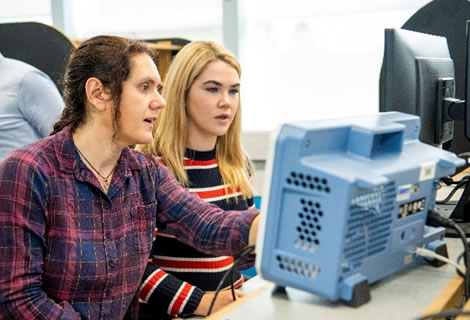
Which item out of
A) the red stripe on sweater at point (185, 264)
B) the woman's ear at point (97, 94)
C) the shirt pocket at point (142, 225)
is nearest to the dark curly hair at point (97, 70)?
the woman's ear at point (97, 94)

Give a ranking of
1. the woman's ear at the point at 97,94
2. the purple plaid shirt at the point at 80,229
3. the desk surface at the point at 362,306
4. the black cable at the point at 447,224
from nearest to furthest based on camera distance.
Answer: the desk surface at the point at 362,306 < the black cable at the point at 447,224 < the purple plaid shirt at the point at 80,229 < the woman's ear at the point at 97,94

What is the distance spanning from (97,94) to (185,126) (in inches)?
18.8

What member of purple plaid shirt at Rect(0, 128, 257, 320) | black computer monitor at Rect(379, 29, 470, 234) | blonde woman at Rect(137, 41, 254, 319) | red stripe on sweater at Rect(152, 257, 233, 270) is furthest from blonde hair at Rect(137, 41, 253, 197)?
black computer monitor at Rect(379, 29, 470, 234)

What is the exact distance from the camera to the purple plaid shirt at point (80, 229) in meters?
1.17

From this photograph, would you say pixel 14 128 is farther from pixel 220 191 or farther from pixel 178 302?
pixel 178 302

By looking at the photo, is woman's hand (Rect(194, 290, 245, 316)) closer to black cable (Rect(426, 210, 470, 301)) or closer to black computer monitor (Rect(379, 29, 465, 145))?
black cable (Rect(426, 210, 470, 301))

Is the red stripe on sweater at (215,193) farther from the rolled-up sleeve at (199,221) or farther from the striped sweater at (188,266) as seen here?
the rolled-up sleeve at (199,221)

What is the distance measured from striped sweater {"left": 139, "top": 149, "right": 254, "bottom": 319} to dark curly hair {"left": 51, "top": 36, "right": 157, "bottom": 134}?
1.42 ft

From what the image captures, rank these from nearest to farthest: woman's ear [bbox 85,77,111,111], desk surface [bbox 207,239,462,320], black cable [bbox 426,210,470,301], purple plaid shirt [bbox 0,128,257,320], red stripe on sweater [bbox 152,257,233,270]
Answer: desk surface [bbox 207,239,462,320] < black cable [bbox 426,210,470,301] < purple plaid shirt [bbox 0,128,257,320] < woman's ear [bbox 85,77,111,111] < red stripe on sweater [bbox 152,257,233,270]

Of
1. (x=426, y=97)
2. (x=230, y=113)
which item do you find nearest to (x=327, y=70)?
(x=230, y=113)

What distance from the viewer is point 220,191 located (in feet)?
5.65

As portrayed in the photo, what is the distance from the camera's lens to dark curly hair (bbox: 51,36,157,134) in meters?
1.30

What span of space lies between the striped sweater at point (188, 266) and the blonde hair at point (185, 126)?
36 mm

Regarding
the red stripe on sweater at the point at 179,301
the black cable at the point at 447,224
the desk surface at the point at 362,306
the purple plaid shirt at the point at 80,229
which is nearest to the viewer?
the desk surface at the point at 362,306
